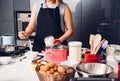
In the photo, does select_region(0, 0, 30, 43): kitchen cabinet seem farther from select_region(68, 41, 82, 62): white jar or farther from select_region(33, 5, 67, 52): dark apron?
select_region(68, 41, 82, 62): white jar

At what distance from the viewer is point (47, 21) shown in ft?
8.20

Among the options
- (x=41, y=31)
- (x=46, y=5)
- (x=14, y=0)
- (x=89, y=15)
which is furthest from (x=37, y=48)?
(x=14, y=0)

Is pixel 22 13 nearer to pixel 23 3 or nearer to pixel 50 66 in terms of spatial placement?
pixel 23 3

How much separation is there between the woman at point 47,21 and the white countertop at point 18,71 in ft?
2.18

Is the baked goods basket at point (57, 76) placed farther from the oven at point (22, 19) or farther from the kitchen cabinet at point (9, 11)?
the kitchen cabinet at point (9, 11)

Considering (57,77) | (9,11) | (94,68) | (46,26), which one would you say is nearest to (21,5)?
(9,11)

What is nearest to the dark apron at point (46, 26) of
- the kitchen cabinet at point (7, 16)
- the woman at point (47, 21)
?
the woman at point (47, 21)

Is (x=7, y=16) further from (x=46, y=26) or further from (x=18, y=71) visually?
(x=18, y=71)

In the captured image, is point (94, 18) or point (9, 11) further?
point (9, 11)

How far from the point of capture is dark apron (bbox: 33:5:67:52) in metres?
2.47

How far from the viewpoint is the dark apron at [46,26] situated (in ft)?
8.09

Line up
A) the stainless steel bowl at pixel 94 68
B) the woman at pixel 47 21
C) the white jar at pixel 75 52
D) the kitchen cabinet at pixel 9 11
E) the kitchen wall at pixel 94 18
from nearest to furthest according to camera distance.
→ the stainless steel bowl at pixel 94 68
the white jar at pixel 75 52
the woman at pixel 47 21
the kitchen wall at pixel 94 18
the kitchen cabinet at pixel 9 11

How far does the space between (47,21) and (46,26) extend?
0.19 ft

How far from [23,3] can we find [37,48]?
116cm
